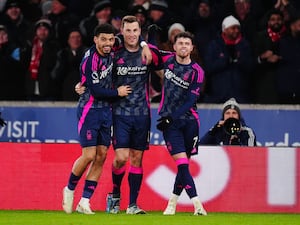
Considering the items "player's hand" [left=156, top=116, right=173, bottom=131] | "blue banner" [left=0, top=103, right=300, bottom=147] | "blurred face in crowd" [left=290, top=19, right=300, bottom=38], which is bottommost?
"blue banner" [left=0, top=103, right=300, bottom=147]

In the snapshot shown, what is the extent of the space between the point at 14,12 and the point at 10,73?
134 cm

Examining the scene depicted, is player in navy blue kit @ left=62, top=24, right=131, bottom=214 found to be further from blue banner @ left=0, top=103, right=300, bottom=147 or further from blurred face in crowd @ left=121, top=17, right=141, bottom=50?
blue banner @ left=0, top=103, right=300, bottom=147

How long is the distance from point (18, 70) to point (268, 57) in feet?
13.3

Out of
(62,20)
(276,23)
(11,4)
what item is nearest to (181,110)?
(276,23)

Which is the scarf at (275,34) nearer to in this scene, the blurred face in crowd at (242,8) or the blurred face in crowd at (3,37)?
the blurred face in crowd at (242,8)

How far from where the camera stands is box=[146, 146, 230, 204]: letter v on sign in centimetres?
1688

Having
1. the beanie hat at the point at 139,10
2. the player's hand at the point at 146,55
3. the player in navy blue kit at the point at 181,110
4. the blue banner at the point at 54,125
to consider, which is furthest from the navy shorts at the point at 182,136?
the beanie hat at the point at 139,10

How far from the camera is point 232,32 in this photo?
19859 millimetres

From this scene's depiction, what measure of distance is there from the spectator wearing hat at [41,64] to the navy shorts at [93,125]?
17.7 feet

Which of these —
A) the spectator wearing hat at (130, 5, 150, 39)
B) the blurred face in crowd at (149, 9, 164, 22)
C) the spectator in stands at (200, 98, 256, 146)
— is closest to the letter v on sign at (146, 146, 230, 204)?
the spectator in stands at (200, 98, 256, 146)

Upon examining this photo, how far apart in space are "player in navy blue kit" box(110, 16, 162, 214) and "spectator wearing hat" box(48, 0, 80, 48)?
5.68m

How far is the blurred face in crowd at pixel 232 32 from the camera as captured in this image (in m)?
19.9

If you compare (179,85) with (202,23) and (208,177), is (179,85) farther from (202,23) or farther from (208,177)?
(202,23)

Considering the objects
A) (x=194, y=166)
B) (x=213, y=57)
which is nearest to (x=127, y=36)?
(x=194, y=166)
